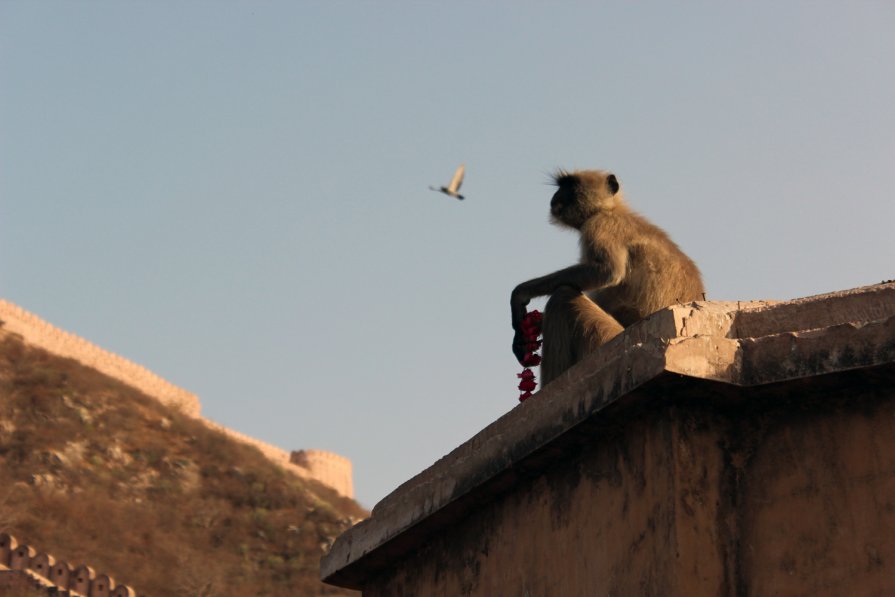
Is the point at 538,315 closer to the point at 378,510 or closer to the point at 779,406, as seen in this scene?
the point at 378,510

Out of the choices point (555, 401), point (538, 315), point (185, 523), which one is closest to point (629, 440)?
point (555, 401)

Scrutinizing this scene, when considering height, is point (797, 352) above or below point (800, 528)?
above

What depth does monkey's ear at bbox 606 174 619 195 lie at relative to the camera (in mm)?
6289

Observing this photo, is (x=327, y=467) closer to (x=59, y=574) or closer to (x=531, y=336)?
(x=59, y=574)

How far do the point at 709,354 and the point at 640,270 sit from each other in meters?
2.49

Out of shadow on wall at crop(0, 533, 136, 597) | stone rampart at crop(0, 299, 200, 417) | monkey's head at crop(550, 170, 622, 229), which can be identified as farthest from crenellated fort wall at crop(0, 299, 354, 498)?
monkey's head at crop(550, 170, 622, 229)

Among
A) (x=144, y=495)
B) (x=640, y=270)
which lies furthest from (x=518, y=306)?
(x=144, y=495)

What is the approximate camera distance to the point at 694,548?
9.73 ft

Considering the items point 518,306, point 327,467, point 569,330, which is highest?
point 327,467

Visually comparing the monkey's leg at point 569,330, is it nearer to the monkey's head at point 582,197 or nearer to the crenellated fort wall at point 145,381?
the monkey's head at point 582,197

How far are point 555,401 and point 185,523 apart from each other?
3462 cm

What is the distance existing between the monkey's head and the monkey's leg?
3.62 ft

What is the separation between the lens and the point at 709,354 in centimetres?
307

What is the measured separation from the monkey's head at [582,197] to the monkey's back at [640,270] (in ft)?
1.04
